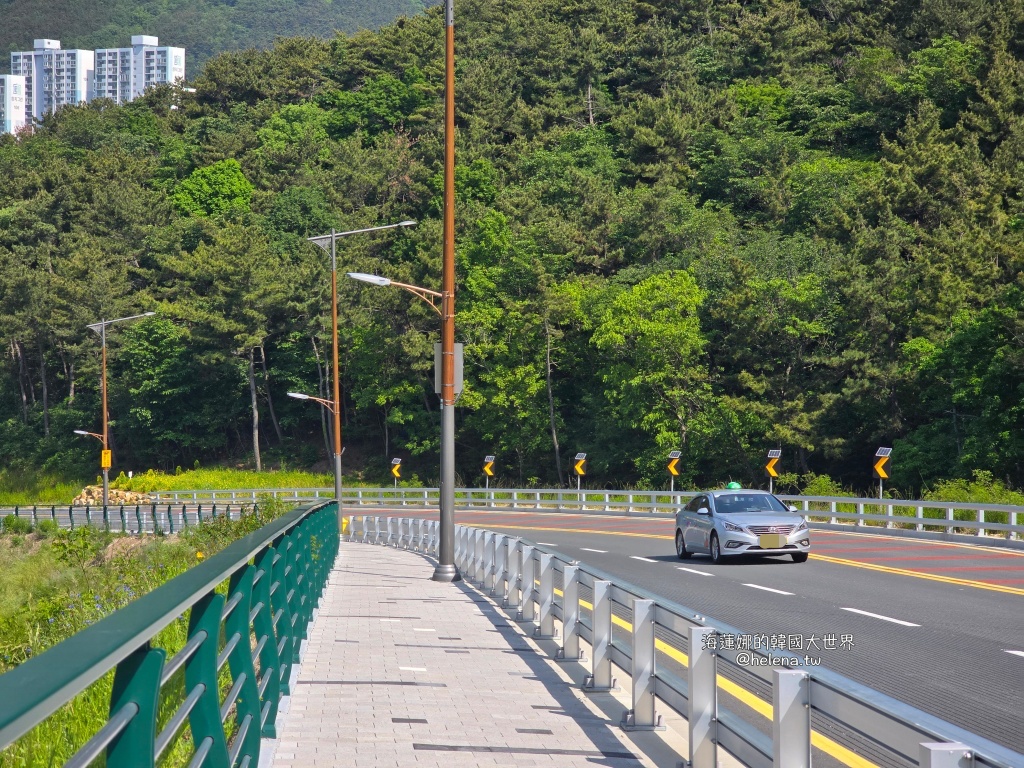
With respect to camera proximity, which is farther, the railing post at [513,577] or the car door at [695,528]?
the car door at [695,528]

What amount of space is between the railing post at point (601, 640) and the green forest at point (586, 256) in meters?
41.5

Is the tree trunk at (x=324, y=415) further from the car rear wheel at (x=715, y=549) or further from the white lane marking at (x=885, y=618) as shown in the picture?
the white lane marking at (x=885, y=618)

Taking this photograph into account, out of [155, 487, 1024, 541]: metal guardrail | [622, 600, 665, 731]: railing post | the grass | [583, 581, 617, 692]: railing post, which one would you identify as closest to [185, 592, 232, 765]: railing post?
the grass

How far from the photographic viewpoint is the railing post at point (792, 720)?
584 cm

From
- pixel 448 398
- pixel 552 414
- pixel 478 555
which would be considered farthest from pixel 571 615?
pixel 552 414

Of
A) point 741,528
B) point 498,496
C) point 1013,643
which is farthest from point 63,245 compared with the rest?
point 1013,643

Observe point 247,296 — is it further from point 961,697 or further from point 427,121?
point 961,697

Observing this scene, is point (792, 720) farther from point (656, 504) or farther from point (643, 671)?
point (656, 504)

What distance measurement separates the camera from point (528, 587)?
1602 centimetres

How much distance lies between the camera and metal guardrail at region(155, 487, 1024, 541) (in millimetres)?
32250

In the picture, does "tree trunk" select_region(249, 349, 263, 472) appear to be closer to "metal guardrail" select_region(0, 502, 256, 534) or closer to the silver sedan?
"metal guardrail" select_region(0, 502, 256, 534)

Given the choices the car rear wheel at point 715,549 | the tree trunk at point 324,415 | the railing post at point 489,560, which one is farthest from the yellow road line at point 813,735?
the tree trunk at point 324,415

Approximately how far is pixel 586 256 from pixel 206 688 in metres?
83.7

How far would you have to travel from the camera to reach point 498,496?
67312 millimetres
